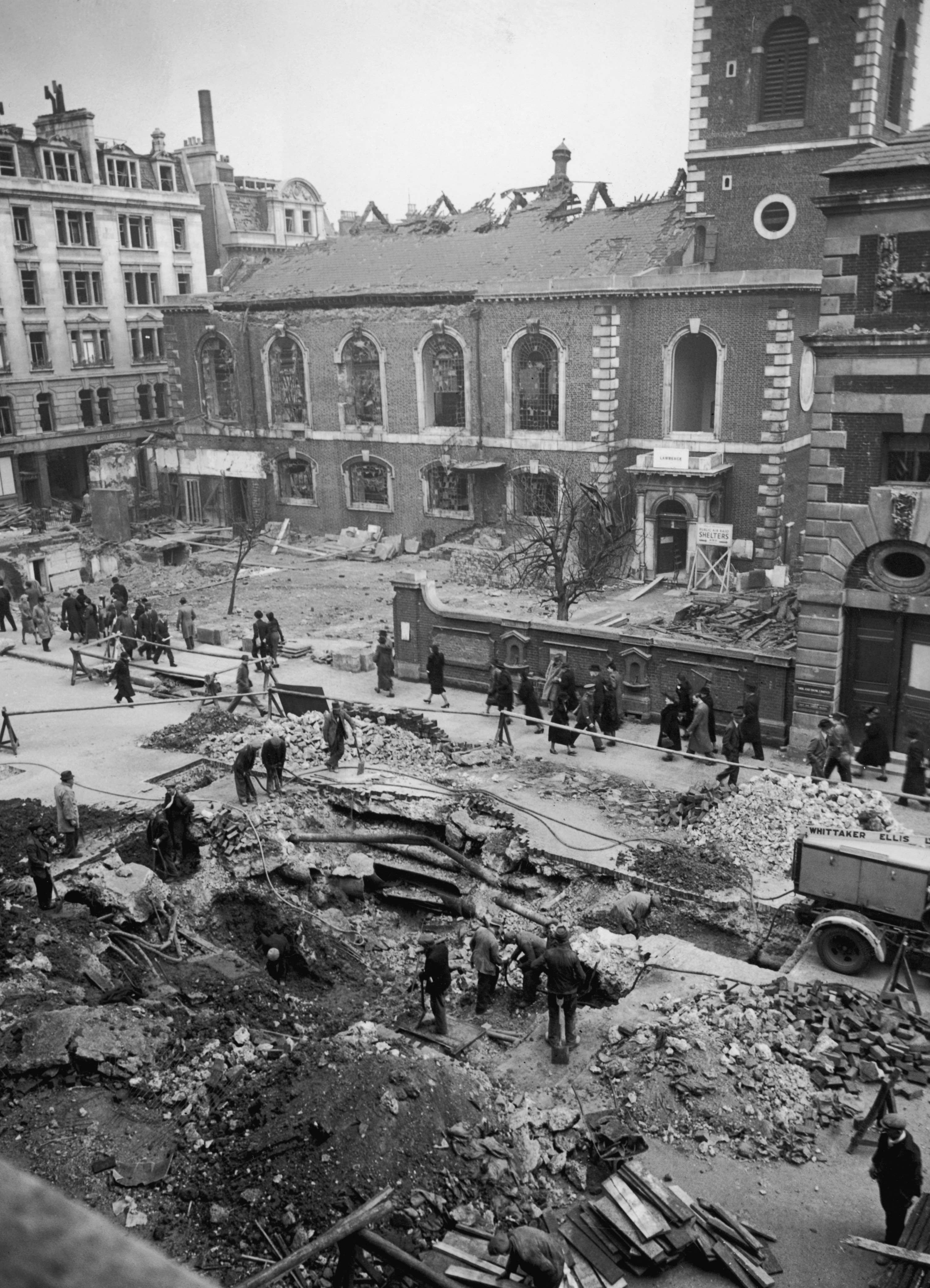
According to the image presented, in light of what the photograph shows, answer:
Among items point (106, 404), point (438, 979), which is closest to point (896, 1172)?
point (438, 979)

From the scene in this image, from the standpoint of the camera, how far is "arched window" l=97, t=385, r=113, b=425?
5606 centimetres

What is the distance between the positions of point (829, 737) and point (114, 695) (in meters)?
16.7

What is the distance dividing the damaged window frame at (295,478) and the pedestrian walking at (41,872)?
30414 mm

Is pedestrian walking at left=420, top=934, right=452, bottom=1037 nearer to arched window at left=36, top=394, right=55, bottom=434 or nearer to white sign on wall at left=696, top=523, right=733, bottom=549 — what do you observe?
white sign on wall at left=696, top=523, right=733, bottom=549

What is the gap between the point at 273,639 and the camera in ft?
93.6

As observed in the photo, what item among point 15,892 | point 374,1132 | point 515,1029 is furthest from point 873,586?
point 15,892

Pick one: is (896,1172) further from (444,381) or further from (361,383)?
(361,383)

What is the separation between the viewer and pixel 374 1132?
10.6 metres

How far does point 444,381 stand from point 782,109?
48.7ft

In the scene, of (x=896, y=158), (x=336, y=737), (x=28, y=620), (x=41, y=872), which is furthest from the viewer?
(x=28, y=620)

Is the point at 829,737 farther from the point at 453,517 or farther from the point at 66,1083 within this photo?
the point at 453,517

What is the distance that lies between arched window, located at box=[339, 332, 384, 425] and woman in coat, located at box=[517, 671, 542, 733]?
21910mm

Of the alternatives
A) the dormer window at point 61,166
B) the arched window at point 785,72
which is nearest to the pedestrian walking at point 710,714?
the arched window at point 785,72

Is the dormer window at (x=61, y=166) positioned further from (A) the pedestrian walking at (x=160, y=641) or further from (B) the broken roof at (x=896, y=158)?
(B) the broken roof at (x=896, y=158)
